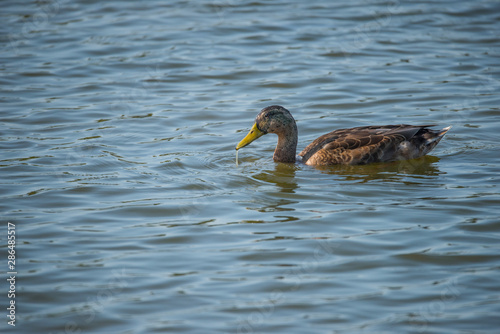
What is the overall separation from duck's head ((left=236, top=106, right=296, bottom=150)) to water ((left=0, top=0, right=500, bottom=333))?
1.60 feet

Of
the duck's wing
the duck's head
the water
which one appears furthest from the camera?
the duck's head

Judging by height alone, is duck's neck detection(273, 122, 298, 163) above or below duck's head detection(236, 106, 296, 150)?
below

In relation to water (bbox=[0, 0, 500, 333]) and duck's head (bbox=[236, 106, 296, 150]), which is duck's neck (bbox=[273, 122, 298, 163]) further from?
water (bbox=[0, 0, 500, 333])

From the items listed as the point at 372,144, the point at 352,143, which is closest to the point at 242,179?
the point at 352,143

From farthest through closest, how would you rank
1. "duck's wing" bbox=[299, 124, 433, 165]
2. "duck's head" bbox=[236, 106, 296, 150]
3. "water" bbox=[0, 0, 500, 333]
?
1. "duck's head" bbox=[236, 106, 296, 150]
2. "duck's wing" bbox=[299, 124, 433, 165]
3. "water" bbox=[0, 0, 500, 333]

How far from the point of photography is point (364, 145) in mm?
9164

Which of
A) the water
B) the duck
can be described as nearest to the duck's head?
the duck

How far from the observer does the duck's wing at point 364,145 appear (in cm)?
915

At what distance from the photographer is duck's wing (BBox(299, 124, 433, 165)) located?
915cm

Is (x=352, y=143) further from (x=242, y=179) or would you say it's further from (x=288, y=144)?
(x=242, y=179)

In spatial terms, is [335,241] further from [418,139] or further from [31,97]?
[31,97]

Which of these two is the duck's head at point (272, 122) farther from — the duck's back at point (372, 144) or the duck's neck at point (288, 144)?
the duck's back at point (372, 144)

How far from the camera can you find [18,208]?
778 cm

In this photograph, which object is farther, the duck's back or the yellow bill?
the yellow bill
